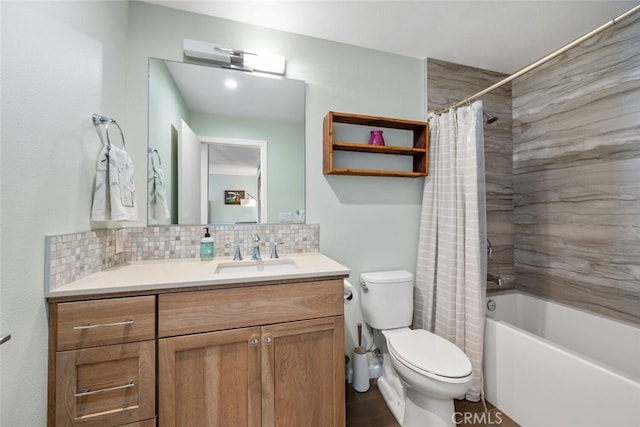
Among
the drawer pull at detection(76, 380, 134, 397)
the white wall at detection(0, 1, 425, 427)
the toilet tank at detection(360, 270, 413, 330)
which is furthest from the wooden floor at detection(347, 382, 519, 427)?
the drawer pull at detection(76, 380, 134, 397)

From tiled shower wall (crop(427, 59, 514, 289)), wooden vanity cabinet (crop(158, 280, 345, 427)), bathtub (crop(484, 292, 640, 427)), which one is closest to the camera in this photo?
wooden vanity cabinet (crop(158, 280, 345, 427))

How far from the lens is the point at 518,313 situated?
2.13 metres

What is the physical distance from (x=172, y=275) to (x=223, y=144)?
2.80ft

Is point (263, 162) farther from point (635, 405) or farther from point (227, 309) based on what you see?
point (635, 405)

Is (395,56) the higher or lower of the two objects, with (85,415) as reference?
higher

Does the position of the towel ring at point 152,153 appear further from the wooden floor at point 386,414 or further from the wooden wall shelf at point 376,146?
the wooden floor at point 386,414

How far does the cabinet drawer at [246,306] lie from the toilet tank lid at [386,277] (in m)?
0.53

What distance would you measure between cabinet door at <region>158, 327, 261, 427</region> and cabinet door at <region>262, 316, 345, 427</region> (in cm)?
5

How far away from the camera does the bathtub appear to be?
1.11 metres

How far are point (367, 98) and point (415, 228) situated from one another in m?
1.05

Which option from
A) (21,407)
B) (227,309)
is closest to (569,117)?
(227,309)

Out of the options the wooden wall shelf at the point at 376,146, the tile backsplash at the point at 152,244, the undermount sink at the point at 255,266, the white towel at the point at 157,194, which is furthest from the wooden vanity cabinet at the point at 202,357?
the wooden wall shelf at the point at 376,146

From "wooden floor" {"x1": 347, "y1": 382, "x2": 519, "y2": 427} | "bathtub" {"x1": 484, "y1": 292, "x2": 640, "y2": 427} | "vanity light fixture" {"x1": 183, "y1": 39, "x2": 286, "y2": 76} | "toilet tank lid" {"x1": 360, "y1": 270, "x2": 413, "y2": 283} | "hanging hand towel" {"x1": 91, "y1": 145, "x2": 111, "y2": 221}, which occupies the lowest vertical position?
"wooden floor" {"x1": 347, "y1": 382, "x2": 519, "y2": 427}

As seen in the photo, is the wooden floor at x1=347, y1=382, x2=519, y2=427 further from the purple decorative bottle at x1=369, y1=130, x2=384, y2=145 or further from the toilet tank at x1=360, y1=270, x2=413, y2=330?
the purple decorative bottle at x1=369, y1=130, x2=384, y2=145
